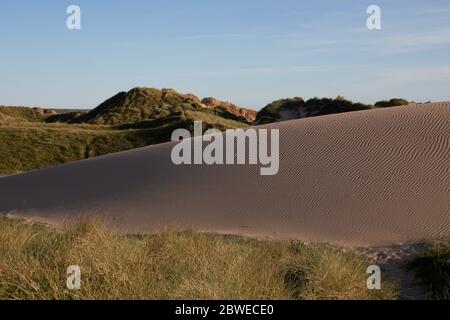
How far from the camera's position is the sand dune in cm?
1127

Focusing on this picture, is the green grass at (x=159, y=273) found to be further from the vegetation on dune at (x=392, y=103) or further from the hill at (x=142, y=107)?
the hill at (x=142, y=107)

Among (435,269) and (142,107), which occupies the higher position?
(142,107)

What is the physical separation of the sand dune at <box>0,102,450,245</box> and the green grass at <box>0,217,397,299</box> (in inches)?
149

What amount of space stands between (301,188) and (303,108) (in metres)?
36.2

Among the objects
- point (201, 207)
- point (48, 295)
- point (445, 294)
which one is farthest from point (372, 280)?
point (201, 207)

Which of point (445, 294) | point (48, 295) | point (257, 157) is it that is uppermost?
point (257, 157)

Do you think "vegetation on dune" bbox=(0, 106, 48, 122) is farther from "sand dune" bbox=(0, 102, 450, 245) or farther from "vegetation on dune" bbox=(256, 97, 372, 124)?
"sand dune" bbox=(0, 102, 450, 245)

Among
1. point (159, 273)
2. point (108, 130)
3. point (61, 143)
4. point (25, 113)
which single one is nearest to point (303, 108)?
point (108, 130)

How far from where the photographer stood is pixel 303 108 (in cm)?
4934

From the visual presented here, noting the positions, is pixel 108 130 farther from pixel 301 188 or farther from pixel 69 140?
pixel 301 188

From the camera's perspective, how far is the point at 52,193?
17016 millimetres
